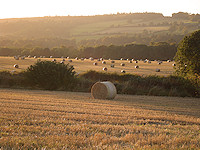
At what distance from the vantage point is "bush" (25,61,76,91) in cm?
2994

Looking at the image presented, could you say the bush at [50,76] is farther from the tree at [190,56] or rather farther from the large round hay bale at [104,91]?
the tree at [190,56]

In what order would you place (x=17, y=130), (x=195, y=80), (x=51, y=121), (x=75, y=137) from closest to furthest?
(x=75, y=137)
(x=17, y=130)
(x=51, y=121)
(x=195, y=80)

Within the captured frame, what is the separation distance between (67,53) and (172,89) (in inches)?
2842

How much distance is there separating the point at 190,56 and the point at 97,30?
126687 mm

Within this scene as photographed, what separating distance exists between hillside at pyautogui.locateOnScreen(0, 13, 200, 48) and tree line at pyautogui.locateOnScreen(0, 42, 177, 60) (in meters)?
22.0

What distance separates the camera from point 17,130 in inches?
329

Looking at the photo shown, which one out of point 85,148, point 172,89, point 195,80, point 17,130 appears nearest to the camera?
point 85,148

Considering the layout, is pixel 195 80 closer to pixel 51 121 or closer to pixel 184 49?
pixel 184 49

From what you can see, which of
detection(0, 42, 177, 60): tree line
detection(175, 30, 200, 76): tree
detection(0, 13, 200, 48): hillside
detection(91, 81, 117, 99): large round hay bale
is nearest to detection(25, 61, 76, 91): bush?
detection(91, 81, 117, 99): large round hay bale

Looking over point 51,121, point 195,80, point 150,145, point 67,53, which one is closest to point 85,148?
point 150,145

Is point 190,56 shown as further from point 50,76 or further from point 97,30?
point 97,30

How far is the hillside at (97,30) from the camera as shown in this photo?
4909 inches

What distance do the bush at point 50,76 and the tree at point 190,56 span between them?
11343 millimetres

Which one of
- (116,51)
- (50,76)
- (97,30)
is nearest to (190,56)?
(50,76)
